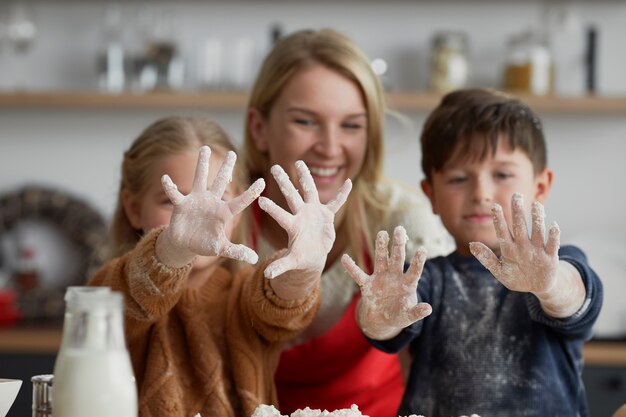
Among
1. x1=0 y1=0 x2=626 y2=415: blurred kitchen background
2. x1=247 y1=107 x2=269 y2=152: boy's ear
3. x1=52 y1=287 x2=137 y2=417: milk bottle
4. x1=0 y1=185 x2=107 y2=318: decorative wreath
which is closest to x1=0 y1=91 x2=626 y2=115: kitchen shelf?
x1=0 y1=0 x2=626 y2=415: blurred kitchen background

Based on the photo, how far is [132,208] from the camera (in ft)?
5.35

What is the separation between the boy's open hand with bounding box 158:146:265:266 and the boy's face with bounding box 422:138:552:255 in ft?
1.45

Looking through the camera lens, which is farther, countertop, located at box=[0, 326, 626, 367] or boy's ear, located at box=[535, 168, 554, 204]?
countertop, located at box=[0, 326, 626, 367]

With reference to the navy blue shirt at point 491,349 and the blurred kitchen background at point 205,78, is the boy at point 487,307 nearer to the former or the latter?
the navy blue shirt at point 491,349

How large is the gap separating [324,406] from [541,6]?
203 cm

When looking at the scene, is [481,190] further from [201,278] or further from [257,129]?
[257,129]

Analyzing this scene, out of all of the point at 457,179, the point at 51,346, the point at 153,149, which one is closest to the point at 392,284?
the point at 457,179

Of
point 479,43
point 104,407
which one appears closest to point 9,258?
point 479,43

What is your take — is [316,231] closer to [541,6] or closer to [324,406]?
[324,406]

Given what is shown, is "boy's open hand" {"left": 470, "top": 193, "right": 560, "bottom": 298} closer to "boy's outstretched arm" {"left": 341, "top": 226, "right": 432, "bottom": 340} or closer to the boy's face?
"boy's outstretched arm" {"left": 341, "top": 226, "right": 432, "bottom": 340}

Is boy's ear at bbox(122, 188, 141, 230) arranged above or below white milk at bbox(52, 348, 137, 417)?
below

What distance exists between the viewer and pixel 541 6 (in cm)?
339

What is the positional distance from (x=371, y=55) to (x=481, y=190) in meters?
2.05

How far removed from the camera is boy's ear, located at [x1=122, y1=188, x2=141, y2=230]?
1.62 m
